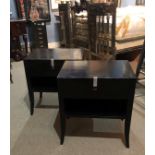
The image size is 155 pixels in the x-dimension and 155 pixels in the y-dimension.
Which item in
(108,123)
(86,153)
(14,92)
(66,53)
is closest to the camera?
(86,153)

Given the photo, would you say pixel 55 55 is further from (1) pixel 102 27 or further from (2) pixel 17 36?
(2) pixel 17 36

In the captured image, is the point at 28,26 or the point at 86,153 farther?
the point at 28,26

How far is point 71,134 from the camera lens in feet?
Answer: 6.16

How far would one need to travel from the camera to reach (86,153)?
1.65m

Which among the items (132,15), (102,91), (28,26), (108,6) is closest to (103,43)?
(108,6)

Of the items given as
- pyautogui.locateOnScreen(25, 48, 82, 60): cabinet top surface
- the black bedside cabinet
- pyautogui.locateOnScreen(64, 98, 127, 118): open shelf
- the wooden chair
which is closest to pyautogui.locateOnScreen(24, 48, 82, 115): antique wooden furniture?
pyautogui.locateOnScreen(25, 48, 82, 60): cabinet top surface

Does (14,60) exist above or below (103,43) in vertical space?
below

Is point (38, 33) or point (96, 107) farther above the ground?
point (38, 33)

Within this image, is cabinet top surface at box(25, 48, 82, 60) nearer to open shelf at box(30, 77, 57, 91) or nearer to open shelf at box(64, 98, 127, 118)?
open shelf at box(30, 77, 57, 91)

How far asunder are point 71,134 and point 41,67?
711 millimetres

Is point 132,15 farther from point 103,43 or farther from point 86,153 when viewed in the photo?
point 86,153

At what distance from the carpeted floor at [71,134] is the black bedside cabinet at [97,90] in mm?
122

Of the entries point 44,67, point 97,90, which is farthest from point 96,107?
point 44,67

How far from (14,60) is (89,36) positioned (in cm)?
164
